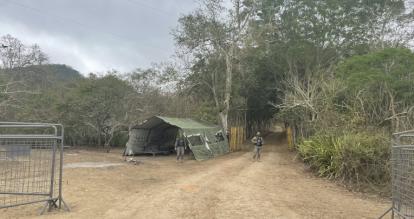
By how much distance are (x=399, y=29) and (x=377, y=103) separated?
20.8 meters

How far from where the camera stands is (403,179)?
723 cm

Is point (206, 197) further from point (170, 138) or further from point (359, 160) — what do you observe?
point (170, 138)

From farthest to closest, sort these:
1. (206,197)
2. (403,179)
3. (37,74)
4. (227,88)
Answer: (37,74), (227,88), (206,197), (403,179)

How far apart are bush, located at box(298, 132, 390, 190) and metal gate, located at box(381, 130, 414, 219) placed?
23.1 feet

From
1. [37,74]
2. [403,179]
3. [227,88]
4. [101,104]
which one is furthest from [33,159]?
[37,74]

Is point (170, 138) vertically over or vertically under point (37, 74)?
under

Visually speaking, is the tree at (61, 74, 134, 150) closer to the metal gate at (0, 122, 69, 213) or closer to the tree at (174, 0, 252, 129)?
the tree at (174, 0, 252, 129)

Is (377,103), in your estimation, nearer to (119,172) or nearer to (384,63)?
(384,63)

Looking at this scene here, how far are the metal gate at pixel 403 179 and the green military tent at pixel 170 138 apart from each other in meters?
16.2

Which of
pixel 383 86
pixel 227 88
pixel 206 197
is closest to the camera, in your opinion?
pixel 206 197

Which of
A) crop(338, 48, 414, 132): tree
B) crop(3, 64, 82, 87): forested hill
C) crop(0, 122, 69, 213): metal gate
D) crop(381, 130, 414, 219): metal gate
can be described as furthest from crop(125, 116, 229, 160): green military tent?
crop(381, 130, 414, 219): metal gate

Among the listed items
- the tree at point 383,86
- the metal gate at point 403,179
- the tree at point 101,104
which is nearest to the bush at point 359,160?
the tree at point 383,86

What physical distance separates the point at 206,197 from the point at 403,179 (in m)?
4.76

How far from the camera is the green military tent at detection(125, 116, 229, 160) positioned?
79.4 feet
